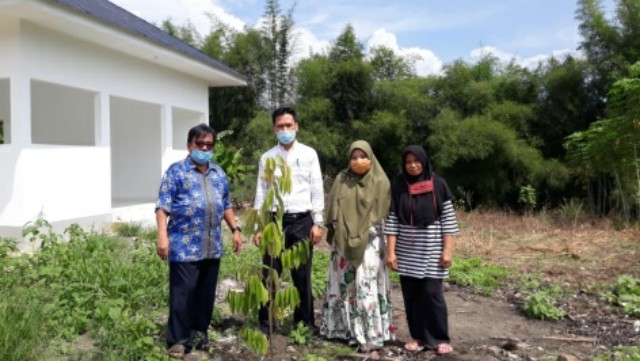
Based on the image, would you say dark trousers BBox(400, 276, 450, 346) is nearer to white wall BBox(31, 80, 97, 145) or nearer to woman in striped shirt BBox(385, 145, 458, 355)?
woman in striped shirt BBox(385, 145, 458, 355)

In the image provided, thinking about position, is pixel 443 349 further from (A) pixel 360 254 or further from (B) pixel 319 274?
(B) pixel 319 274

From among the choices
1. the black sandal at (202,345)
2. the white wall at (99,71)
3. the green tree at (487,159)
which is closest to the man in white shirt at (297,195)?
the black sandal at (202,345)

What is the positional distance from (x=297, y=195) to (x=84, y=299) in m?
1.85

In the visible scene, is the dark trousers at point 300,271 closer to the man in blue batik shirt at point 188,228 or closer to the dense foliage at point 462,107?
the man in blue batik shirt at point 188,228

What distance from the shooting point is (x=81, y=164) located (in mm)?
7453

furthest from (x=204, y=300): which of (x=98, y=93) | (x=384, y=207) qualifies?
(x=98, y=93)

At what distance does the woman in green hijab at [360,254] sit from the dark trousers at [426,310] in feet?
0.54

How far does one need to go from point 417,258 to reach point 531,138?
A: 9.43 m

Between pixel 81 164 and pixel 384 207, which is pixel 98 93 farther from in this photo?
pixel 384 207

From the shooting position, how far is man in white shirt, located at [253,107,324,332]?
3.75m

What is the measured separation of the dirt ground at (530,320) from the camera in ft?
12.1

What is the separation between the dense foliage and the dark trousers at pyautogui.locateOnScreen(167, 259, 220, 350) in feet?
26.9

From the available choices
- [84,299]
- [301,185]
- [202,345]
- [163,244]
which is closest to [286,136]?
[301,185]

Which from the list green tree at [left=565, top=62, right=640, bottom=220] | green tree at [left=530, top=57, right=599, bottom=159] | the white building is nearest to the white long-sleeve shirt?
the white building
